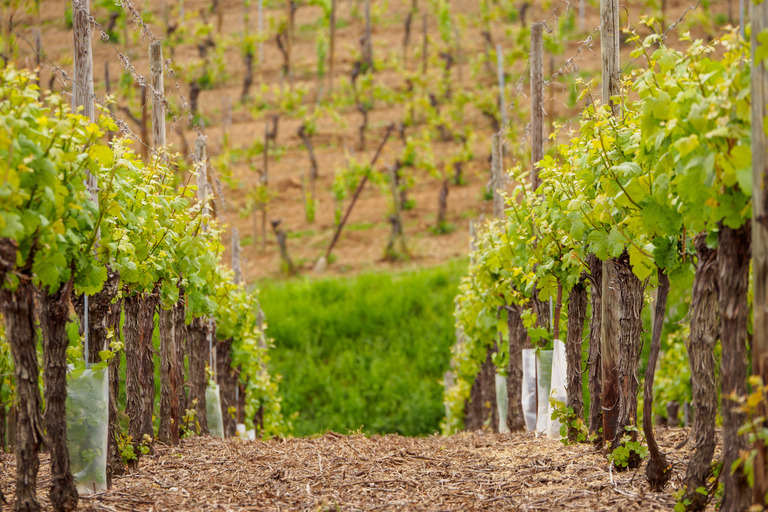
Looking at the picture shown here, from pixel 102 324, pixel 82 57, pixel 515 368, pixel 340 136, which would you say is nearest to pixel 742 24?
pixel 82 57

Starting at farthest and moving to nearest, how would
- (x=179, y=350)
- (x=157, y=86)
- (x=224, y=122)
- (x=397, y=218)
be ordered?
(x=224, y=122)
(x=397, y=218)
(x=179, y=350)
(x=157, y=86)

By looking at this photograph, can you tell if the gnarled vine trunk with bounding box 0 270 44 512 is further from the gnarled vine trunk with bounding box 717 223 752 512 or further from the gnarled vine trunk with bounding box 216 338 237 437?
the gnarled vine trunk with bounding box 216 338 237 437

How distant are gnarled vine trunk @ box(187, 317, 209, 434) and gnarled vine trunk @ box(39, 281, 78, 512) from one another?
3.01m

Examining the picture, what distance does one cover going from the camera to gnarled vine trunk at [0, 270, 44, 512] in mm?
3326

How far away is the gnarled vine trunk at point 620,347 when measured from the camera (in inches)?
173

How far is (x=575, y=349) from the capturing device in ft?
18.0

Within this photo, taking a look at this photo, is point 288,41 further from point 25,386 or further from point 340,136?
point 25,386

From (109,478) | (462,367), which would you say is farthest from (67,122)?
(462,367)

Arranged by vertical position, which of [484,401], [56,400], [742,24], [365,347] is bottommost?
[484,401]

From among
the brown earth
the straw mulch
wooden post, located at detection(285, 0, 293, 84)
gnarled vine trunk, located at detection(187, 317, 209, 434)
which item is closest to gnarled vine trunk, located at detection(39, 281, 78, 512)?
the straw mulch

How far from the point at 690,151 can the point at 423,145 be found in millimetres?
16266

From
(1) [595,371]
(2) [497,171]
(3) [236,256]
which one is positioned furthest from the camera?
(3) [236,256]

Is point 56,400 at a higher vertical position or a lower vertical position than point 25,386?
lower

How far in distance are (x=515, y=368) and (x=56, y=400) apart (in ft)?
16.2
